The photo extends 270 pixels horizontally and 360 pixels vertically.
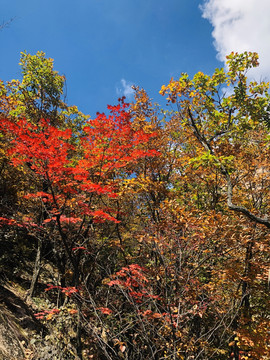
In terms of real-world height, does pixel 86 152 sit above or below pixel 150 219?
above

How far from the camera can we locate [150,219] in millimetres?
10758

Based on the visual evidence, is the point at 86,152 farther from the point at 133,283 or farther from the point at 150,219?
the point at 133,283

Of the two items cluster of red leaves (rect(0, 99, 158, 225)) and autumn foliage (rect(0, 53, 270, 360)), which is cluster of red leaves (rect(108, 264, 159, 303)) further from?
cluster of red leaves (rect(0, 99, 158, 225))

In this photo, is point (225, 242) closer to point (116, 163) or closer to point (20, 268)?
point (116, 163)

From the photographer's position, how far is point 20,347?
24.4ft

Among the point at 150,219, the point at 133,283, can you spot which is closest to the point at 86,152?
the point at 150,219

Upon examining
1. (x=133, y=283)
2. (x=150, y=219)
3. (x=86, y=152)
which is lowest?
(x=133, y=283)

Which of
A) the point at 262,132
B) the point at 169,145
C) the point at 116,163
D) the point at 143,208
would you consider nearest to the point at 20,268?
the point at 143,208

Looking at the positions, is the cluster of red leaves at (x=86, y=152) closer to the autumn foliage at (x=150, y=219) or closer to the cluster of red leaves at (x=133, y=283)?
the autumn foliage at (x=150, y=219)

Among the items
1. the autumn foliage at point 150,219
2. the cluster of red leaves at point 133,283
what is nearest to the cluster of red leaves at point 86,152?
the autumn foliage at point 150,219

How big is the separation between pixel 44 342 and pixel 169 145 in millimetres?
11310

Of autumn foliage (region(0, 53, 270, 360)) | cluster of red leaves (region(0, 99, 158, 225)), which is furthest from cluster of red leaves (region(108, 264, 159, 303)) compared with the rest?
cluster of red leaves (region(0, 99, 158, 225))

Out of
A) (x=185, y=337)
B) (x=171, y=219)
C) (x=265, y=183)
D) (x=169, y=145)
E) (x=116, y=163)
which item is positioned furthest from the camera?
(x=169, y=145)

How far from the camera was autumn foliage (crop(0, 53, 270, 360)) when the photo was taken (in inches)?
272
